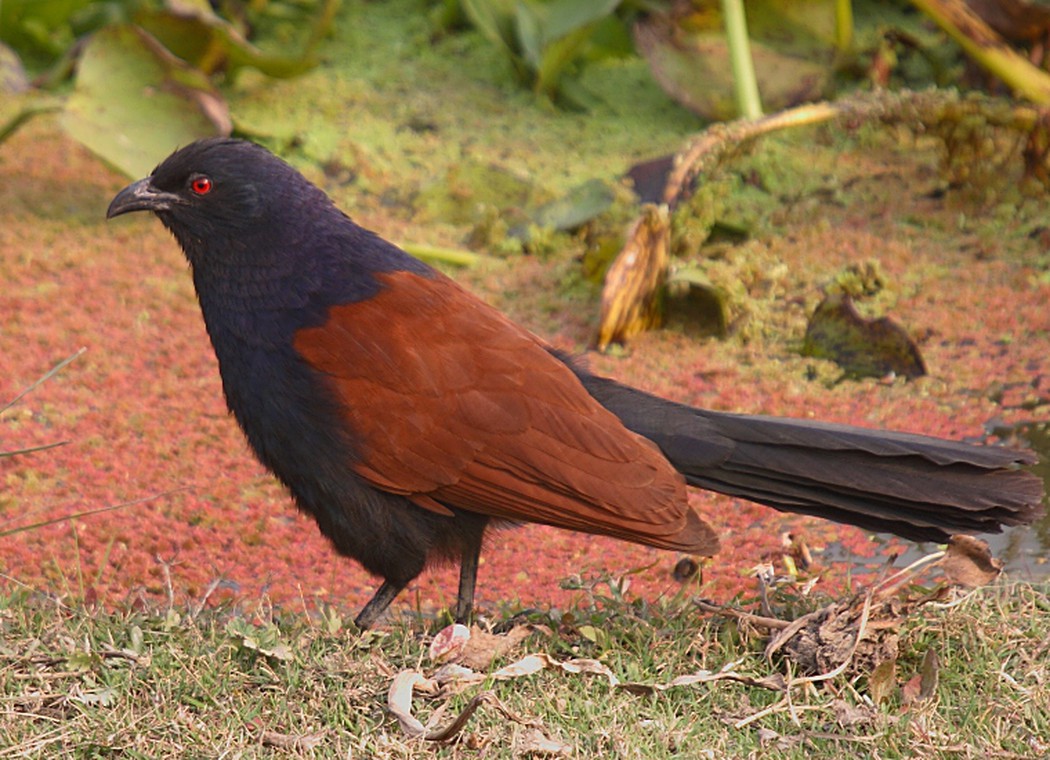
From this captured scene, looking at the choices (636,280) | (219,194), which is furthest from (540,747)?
(636,280)

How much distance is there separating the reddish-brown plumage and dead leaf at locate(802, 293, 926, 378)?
1.57 m

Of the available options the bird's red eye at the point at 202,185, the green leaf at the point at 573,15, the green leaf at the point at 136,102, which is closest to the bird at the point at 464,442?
the bird's red eye at the point at 202,185

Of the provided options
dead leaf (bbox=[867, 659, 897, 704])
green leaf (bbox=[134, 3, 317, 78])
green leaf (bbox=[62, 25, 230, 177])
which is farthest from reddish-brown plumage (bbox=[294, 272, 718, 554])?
green leaf (bbox=[134, 3, 317, 78])

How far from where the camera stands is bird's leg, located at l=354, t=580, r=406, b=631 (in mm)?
3289

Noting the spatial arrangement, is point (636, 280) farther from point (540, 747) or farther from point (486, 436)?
point (540, 747)

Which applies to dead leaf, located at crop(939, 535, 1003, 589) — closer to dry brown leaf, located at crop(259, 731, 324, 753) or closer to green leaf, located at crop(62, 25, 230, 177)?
dry brown leaf, located at crop(259, 731, 324, 753)

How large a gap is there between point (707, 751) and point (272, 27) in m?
4.97

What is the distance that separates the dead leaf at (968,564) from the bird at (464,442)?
40mm

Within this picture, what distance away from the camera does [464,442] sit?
310 centimetres

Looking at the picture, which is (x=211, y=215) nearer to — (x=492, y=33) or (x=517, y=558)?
(x=517, y=558)

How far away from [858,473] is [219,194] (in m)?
1.64

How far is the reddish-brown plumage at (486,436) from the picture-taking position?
306 centimetres

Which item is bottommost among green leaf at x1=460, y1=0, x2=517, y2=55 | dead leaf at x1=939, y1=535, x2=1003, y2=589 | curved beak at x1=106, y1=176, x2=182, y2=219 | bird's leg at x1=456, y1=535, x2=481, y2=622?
bird's leg at x1=456, y1=535, x2=481, y2=622

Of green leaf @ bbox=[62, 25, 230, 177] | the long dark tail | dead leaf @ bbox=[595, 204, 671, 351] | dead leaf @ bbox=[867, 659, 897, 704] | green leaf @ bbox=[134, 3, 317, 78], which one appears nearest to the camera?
dead leaf @ bbox=[867, 659, 897, 704]
